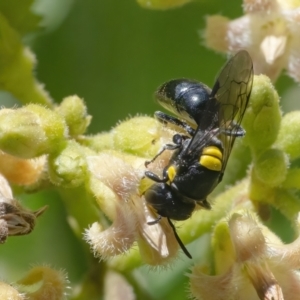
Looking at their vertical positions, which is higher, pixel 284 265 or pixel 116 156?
pixel 116 156

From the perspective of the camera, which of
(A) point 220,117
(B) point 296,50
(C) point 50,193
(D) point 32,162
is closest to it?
(A) point 220,117

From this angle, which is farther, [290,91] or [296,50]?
[290,91]

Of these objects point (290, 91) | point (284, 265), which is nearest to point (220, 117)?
point (284, 265)

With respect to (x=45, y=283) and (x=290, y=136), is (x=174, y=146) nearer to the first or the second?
(x=290, y=136)

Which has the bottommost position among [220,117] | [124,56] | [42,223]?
[42,223]

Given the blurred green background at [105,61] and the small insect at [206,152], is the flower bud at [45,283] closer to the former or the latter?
the small insect at [206,152]

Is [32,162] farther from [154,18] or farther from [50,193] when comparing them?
[154,18]

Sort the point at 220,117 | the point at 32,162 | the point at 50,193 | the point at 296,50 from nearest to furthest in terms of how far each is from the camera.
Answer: the point at 220,117 < the point at 32,162 < the point at 296,50 < the point at 50,193
